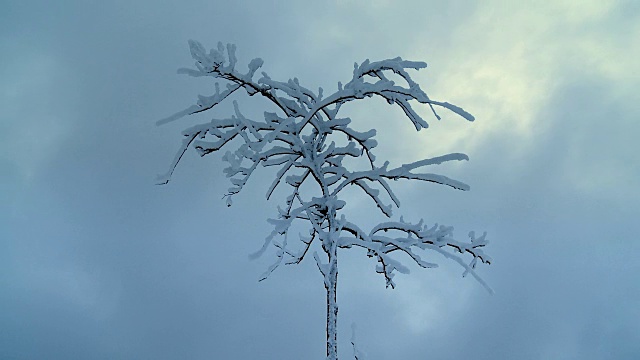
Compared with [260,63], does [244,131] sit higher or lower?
lower

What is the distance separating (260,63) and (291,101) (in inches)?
24.1

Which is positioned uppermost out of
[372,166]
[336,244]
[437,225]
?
[372,166]

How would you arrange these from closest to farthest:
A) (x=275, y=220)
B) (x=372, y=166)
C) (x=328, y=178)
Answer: (x=275, y=220) < (x=328, y=178) < (x=372, y=166)

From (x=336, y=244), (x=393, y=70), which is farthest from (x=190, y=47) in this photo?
(x=336, y=244)

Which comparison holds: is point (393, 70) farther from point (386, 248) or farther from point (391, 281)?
point (391, 281)

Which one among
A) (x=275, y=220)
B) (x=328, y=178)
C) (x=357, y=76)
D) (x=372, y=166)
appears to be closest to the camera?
(x=275, y=220)

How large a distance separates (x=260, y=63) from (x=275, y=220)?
1.78m

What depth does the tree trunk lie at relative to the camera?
594 cm

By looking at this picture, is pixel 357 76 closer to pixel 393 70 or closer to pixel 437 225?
pixel 393 70

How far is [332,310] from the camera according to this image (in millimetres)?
5996

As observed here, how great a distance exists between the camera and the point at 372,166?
7.09m

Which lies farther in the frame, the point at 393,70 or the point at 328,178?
the point at 328,178

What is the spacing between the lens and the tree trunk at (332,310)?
5.94 metres

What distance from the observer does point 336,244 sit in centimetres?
589
